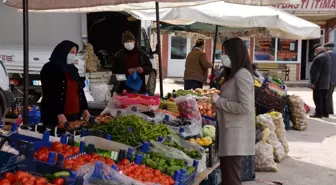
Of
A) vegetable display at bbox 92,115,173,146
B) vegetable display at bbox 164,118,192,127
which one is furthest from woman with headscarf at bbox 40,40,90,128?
vegetable display at bbox 164,118,192,127

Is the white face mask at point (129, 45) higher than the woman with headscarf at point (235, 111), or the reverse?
the white face mask at point (129, 45)

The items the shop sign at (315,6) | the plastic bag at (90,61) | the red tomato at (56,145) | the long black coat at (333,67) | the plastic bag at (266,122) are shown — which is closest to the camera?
the red tomato at (56,145)

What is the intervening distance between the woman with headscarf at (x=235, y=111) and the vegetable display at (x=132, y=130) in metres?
0.57

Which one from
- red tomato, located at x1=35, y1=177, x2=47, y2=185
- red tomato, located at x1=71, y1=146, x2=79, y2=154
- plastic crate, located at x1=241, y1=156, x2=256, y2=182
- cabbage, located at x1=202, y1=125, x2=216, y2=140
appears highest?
red tomato, located at x1=71, y1=146, x2=79, y2=154

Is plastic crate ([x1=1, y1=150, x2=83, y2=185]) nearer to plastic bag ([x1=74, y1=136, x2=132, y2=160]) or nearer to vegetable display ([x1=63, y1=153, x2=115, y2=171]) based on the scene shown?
vegetable display ([x1=63, y1=153, x2=115, y2=171])

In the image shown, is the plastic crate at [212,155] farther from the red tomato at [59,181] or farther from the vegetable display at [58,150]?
the red tomato at [59,181]

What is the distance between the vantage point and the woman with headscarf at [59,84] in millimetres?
5020

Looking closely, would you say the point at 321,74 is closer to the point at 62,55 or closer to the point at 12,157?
the point at 62,55

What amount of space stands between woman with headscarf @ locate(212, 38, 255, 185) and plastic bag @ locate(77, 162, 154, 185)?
1.64 m

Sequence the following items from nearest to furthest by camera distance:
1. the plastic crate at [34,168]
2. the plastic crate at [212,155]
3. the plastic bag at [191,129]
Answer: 1. the plastic crate at [34,168]
2. the plastic crate at [212,155]
3. the plastic bag at [191,129]

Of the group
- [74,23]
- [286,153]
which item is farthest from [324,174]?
[74,23]

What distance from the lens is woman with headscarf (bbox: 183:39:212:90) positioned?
1032 centimetres

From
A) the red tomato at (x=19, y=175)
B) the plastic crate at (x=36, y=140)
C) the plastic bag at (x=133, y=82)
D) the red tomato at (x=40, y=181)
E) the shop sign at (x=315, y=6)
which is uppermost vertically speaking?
the shop sign at (x=315, y=6)

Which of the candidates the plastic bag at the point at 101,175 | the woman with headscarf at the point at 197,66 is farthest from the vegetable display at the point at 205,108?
the plastic bag at the point at 101,175
